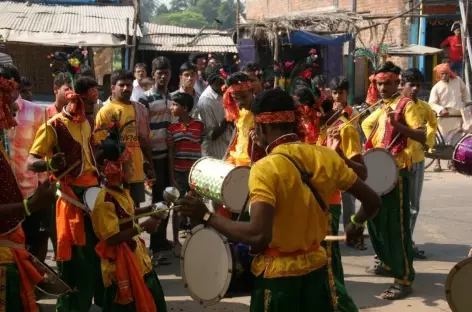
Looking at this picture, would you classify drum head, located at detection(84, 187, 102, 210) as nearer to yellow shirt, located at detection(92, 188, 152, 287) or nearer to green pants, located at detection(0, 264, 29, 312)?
yellow shirt, located at detection(92, 188, 152, 287)

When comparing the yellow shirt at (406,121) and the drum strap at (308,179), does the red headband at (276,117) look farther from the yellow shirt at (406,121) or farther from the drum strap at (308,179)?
the yellow shirt at (406,121)

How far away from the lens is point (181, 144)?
8031 millimetres

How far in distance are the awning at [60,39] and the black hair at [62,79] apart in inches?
400

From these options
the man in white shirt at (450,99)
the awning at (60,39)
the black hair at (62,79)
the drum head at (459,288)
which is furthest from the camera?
the awning at (60,39)

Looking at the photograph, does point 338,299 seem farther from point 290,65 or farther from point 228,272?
point 290,65

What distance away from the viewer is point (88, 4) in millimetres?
21000

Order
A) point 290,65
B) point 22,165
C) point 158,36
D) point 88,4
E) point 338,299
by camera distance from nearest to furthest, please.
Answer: point 338,299 < point 22,165 < point 290,65 < point 158,36 < point 88,4

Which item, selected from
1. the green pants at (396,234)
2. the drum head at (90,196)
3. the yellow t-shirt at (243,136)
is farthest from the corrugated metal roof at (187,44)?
the drum head at (90,196)

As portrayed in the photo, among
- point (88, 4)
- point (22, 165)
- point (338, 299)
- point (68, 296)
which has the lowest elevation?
point (68, 296)

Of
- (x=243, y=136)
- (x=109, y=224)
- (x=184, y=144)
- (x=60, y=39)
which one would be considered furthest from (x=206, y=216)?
(x=60, y=39)

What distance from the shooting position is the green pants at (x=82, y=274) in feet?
17.9

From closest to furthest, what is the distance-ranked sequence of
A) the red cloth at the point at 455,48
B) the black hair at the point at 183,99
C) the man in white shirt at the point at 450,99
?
the black hair at the point at 183,99, the man in white shirt at the point at 450,99, the red cloth at the point at 455,48

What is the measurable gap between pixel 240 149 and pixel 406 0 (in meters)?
16.5

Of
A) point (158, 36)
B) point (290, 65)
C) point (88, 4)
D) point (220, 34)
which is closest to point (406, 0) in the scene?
point (220, 34)
